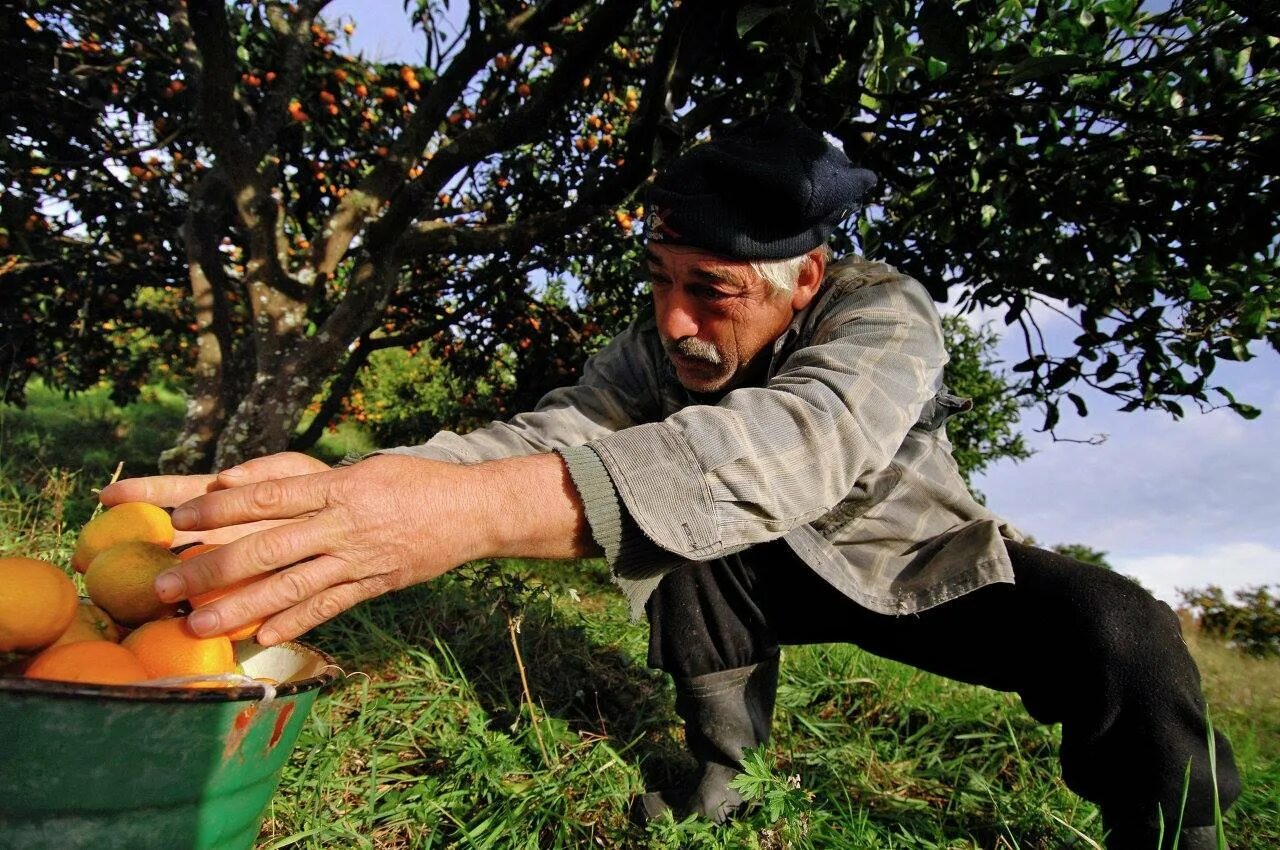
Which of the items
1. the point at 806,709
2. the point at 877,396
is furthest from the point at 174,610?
the point at 806,709

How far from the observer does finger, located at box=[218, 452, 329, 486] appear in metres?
1.43

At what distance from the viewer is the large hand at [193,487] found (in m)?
1.50

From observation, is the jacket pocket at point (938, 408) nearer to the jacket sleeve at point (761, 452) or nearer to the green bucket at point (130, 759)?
the jacket sleeve at point (761, 452)

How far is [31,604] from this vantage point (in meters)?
1.11

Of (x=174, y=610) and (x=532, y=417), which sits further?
(x=532, y=417)

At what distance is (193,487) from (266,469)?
0.72ft

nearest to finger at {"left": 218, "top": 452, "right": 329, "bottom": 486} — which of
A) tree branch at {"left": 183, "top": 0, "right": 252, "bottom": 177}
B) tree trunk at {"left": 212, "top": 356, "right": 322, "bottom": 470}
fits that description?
tree trunk at {"left": 212, "top": 356, "right": 322, "bottom": 470}

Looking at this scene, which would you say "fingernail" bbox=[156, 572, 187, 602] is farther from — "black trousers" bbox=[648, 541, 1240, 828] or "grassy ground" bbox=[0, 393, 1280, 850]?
"black trousers" bbox=[648, 541, 1240, 828]

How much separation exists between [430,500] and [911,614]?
1212mm

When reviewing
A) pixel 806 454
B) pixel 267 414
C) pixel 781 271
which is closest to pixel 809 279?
pixel 781 271

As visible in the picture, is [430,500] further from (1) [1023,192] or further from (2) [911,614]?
(1) [1023,192]

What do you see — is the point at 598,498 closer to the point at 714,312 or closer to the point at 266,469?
the point at 266,469

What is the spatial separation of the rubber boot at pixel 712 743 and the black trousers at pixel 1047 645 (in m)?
0.05

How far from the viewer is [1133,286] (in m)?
2.73
